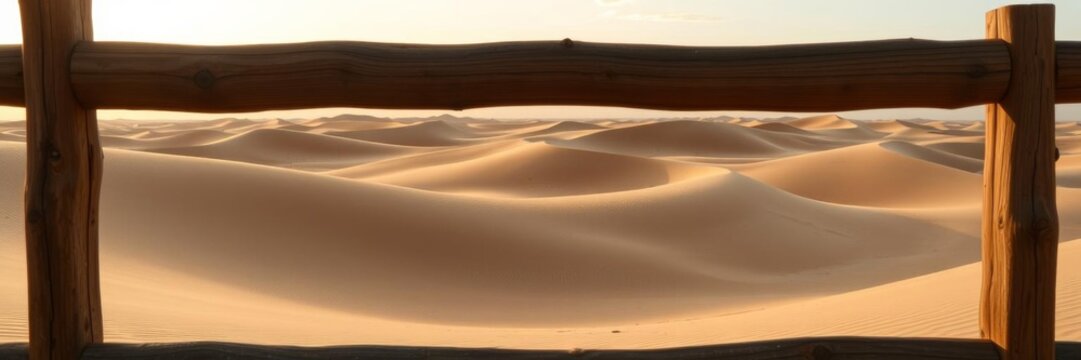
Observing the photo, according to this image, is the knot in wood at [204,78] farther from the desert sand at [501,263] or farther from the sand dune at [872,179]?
the sand dune at [872,179]

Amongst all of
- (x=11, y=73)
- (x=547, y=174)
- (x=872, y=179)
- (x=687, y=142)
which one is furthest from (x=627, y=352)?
(x=687, y=142)

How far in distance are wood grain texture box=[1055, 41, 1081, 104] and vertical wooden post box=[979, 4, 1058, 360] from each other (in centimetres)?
4

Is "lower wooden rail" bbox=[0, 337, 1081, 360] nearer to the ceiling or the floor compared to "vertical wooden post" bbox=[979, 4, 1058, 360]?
nearer to the floor

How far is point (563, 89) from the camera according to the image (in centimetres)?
263

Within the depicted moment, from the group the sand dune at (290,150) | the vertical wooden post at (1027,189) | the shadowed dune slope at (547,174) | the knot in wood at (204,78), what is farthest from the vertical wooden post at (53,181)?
the sand dune at (290,150)

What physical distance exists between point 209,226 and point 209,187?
1.72m

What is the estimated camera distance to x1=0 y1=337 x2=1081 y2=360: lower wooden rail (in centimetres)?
260

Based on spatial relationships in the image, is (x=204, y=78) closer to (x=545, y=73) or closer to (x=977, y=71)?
(x=545, y=73)

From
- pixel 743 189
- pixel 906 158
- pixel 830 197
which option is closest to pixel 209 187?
pixel 743 189

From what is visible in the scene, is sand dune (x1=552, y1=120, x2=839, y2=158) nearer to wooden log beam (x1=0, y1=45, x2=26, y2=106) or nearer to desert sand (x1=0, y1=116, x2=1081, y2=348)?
desert sand (x1=0, y1=116, x2=1081, y2=348)

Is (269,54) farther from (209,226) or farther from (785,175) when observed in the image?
(785,175)

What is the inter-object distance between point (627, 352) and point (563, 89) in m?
0.70

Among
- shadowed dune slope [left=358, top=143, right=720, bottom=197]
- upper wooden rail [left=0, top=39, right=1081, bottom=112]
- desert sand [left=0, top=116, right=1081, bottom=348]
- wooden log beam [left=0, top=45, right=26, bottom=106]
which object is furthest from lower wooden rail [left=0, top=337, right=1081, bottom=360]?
shadowed dune slope [left=358, top=143, right=720, bottom=197]

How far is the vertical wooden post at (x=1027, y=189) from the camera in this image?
2611mm
